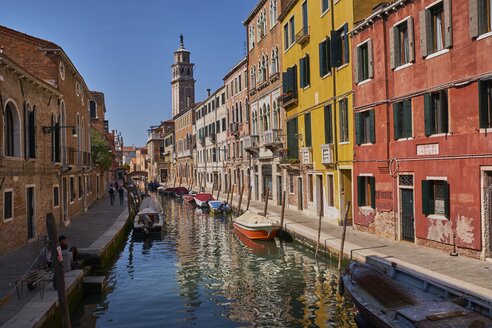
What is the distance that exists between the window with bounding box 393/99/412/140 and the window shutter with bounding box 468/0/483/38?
3081 millimetres

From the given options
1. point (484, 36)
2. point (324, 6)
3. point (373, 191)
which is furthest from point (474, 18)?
point (324, 6)

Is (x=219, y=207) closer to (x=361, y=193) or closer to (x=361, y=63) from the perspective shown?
(x=361, y=193)

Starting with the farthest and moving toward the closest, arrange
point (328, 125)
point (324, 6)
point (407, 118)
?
point (328, 125)
point (324, 6)
point (407, 118)

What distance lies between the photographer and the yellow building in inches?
723

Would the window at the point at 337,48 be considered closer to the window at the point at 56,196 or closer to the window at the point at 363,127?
the window at the point at 363,127

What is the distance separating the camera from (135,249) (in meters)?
19.2

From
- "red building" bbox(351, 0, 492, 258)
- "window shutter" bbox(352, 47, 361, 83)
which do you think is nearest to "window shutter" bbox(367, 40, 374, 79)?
"red building" bbox(351, 0, 492, 258)

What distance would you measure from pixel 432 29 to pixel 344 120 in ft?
19.0

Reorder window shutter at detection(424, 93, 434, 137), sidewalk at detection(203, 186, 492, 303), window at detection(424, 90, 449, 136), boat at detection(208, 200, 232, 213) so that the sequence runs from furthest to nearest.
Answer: boat at detection(208, 200, 232, 213) → window shutter at detection(424, 93, 434, 137) → window at detection(424, 90, 449, 136) → sidewalk at detection(203, 186, 492, 303)

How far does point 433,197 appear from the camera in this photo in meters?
13.5

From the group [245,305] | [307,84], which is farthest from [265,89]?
[245,305]

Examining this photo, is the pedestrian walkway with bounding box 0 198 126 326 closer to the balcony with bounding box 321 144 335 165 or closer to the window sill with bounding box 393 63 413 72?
the balcony with bounding box 321 144 335 165

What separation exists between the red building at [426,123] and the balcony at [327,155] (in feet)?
6.93

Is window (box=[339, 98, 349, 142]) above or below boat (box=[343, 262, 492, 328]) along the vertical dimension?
above
